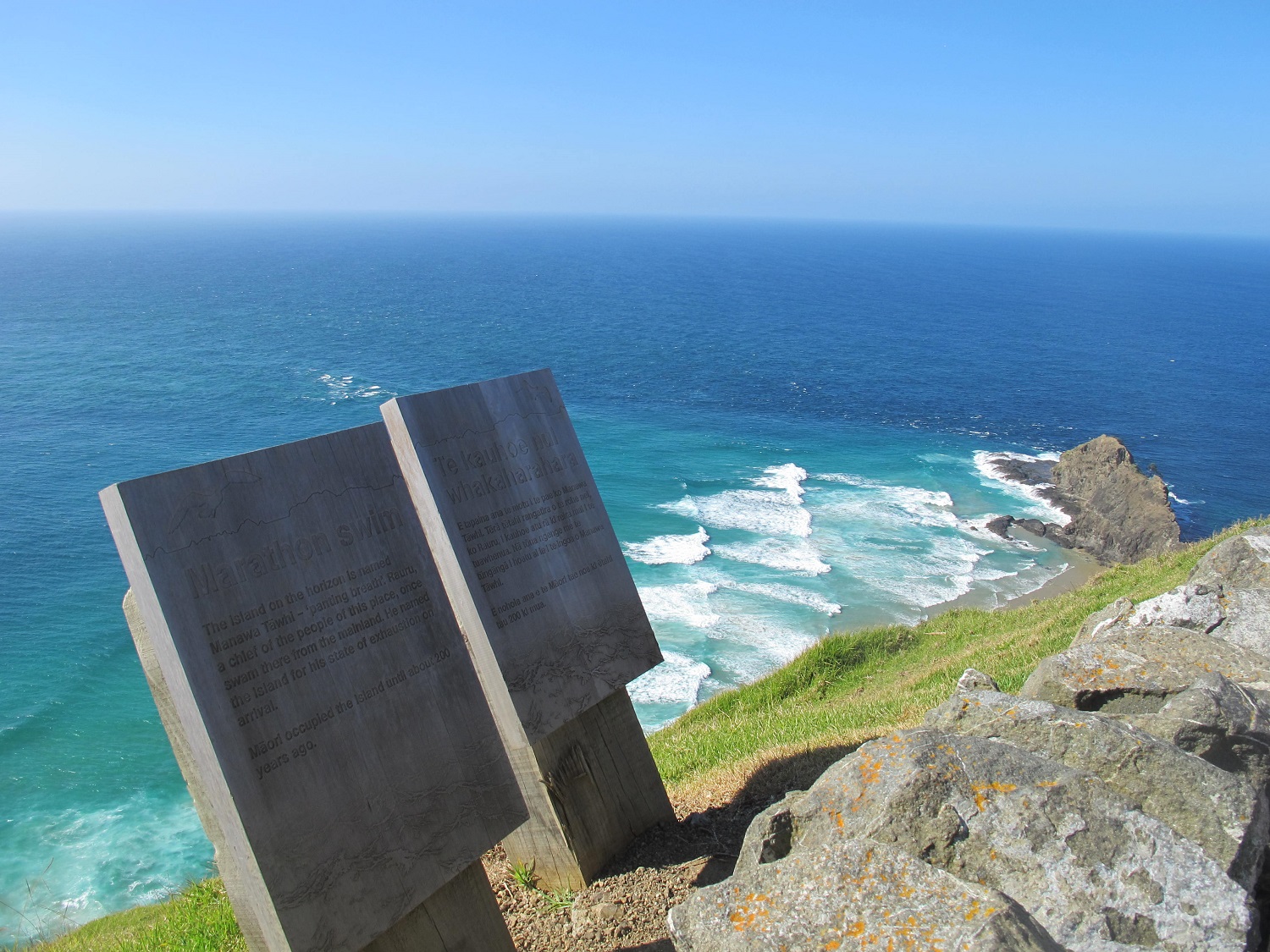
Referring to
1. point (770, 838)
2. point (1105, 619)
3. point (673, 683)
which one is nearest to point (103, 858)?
point (673, 683)

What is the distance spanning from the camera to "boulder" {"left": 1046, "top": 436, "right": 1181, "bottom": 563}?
120 ft

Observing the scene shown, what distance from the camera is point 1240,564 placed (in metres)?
7.95

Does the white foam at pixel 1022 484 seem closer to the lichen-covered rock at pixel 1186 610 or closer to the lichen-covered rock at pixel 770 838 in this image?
the lichen-covered rock at pixel 1186 610

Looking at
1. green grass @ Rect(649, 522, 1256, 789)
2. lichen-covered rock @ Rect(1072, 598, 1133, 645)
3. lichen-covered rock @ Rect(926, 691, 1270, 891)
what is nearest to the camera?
lichen-covered rock @ Rect(926, 691, 1270, 891)

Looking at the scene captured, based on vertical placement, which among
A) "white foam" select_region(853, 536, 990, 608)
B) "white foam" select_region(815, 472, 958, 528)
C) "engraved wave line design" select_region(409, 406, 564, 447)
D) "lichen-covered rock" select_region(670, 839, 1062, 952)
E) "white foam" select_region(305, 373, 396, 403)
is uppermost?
"white foam" select_region(305, 373, 396, 403)

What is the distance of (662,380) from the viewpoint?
63.8 meters

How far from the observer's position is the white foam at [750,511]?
36.1m

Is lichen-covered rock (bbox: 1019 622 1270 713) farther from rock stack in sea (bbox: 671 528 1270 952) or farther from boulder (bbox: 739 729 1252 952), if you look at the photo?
boulder (bbox: 739 729 1252 952)

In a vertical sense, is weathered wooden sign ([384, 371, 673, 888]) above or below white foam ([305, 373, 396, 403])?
below

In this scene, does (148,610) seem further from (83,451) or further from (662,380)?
(662,380)

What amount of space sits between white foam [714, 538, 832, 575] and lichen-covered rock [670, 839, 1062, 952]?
2867 centimetres

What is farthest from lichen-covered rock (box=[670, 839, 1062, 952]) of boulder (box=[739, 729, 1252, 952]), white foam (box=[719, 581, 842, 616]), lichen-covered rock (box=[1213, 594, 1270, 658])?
white foam (box=[719, 581, 842, 616])

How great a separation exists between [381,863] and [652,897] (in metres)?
2.12

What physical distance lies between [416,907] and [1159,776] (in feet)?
12.1
